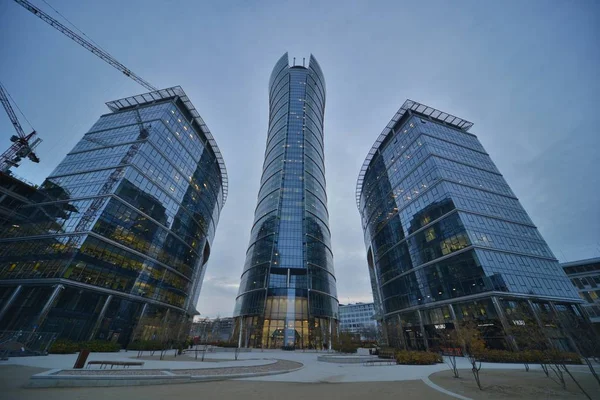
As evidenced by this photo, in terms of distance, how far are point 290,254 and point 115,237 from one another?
4290cm

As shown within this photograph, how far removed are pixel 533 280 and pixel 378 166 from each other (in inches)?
1947

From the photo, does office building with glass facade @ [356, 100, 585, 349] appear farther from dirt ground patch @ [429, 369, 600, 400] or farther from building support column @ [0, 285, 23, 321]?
building support column @ [0, 285, 23, 321]

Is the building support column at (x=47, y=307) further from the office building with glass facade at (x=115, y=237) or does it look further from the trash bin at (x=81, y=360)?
the trash bin at (x=81, y=360)

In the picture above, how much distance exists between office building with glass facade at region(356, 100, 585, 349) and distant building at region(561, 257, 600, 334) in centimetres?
3294

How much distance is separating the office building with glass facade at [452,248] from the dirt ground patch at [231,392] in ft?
74.6

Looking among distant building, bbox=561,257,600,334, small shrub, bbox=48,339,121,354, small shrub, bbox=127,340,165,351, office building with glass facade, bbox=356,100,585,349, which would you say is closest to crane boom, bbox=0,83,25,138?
small shrub, bbox=48,339,121,354

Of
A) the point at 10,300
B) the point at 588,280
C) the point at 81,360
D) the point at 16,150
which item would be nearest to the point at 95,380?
the point at 81,360

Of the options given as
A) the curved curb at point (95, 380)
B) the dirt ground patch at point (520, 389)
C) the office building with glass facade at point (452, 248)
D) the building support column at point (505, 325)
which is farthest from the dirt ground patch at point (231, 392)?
the building support column at point (505, 325)

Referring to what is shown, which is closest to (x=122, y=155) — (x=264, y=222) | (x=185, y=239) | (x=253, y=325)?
(x=185, y=239)

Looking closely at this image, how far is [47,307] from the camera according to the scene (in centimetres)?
3428

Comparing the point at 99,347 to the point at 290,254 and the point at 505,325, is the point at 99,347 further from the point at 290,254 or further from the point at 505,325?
the point at 505,325

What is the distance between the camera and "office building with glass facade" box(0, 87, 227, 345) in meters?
36.9

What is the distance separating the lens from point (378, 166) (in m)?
81.9

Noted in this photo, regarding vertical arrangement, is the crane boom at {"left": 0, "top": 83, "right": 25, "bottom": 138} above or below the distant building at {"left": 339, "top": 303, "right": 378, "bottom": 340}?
→ above
